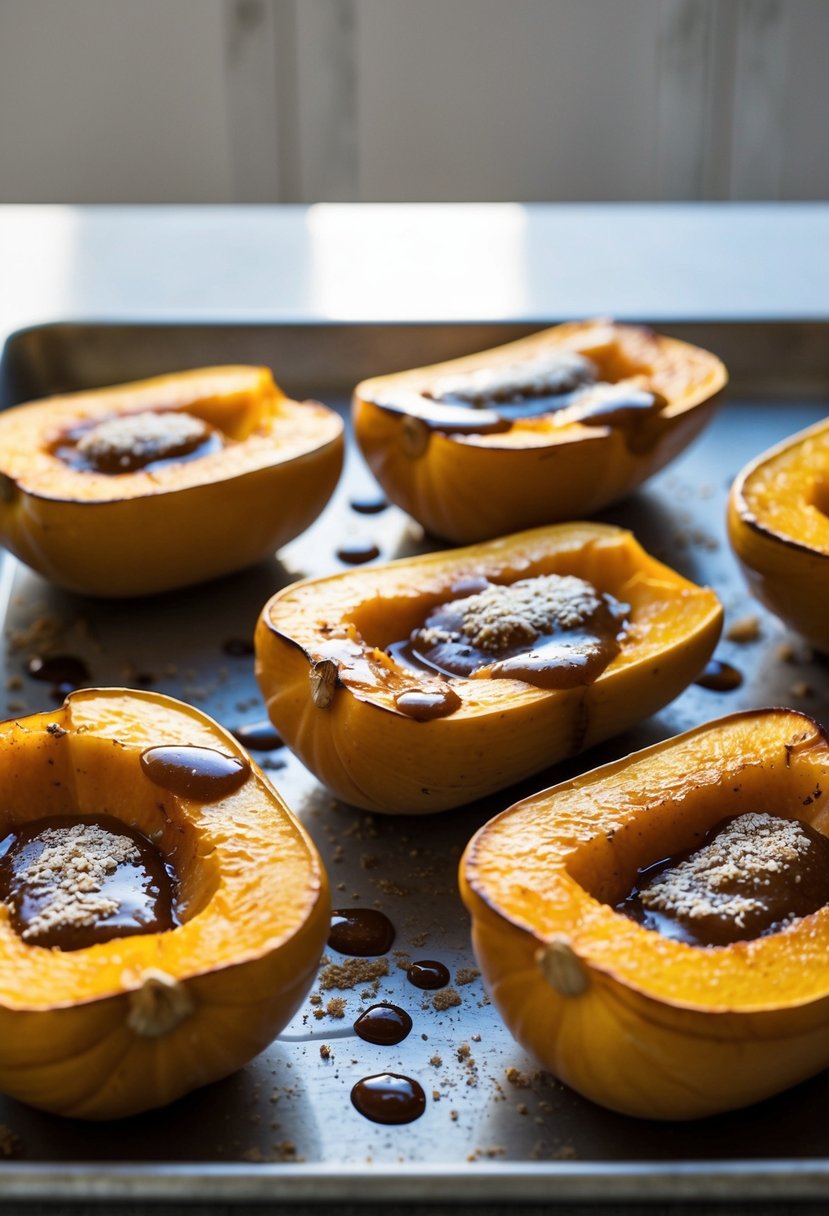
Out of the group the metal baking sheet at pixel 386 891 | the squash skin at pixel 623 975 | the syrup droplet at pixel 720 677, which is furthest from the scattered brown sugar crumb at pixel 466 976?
the syrup droplet at pixel 720 677

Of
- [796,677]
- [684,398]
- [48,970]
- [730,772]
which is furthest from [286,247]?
[48,970]

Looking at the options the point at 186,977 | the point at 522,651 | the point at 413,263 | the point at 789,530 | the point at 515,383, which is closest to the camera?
the point at 186,977

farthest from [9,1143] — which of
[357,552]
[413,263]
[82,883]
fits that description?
[413,263]

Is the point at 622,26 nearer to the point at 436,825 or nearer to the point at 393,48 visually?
the point at 393,48

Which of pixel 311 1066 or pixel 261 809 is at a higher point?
pixel 261 809

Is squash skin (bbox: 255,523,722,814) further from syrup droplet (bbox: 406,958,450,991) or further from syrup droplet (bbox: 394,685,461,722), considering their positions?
syrup droplet (bbox: 406,958,450,991)

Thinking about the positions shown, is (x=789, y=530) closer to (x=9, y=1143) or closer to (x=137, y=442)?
(x=137, y=442)
